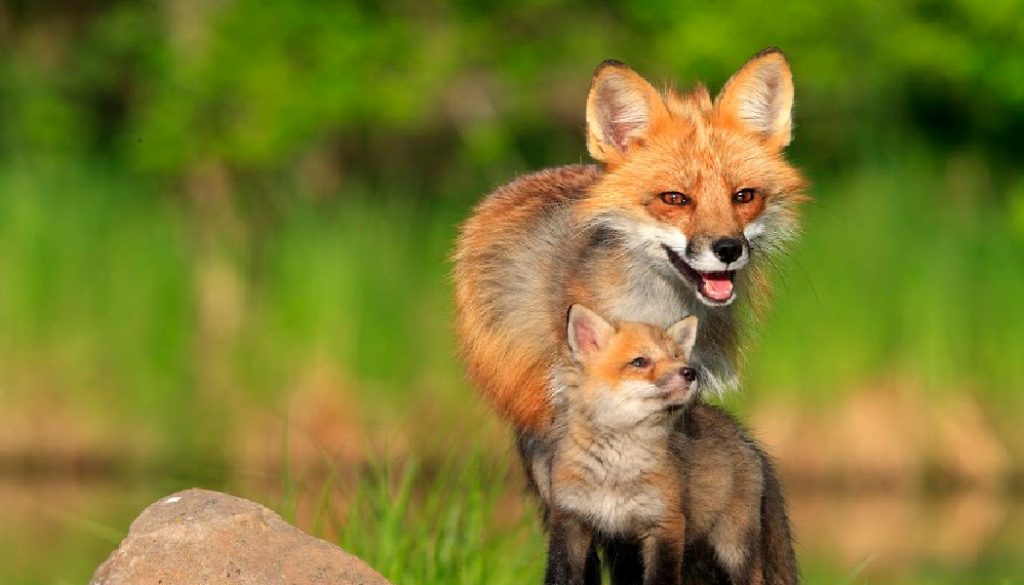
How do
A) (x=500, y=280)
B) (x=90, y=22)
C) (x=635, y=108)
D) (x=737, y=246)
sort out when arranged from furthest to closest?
(x=90, y=22), (x=500, y=280), (x=635, y=108), (x=737, y=246)

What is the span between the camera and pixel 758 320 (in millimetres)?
7121

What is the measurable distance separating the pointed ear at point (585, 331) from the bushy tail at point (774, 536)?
0.77m

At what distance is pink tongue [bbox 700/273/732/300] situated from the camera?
6.35 m

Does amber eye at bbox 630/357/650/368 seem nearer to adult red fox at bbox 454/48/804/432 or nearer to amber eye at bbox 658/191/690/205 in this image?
adult red fox at bbox 454/48/804/432

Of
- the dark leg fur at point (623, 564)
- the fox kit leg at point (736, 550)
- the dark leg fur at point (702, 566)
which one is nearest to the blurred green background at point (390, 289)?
the dark leg fur at point (623, 564)

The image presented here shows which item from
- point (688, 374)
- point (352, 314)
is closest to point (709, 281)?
point (688, 374)

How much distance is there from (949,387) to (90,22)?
500 inches

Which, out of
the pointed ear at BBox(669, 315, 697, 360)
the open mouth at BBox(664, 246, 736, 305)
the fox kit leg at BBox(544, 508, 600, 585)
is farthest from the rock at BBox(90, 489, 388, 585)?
the open mouth at BBox(664, 246, 736, 305)

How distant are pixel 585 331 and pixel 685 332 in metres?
0.32

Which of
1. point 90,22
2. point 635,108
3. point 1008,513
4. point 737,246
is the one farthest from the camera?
point 90,22

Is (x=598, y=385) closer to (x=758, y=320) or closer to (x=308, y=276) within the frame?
(x=758, y=320)

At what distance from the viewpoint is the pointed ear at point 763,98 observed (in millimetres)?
6848

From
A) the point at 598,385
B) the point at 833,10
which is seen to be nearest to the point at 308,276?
the point at 833,10

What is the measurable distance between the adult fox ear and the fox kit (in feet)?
2.34
